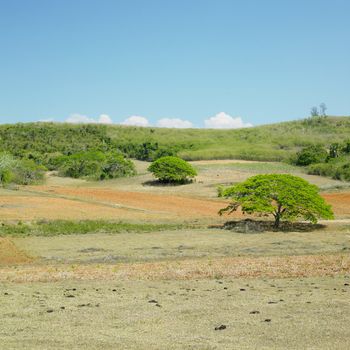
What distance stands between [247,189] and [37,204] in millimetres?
22337

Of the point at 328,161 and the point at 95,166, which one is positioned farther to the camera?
the point at 95,166

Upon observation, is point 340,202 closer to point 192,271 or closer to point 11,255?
point 11,255

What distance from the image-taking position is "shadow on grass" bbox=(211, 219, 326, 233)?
134 feet

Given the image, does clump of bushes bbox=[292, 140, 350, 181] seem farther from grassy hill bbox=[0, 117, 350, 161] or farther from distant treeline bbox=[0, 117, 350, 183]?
grassy hill bbox=[0, 117, 350, 161]

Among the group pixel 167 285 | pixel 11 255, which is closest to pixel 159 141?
pixel 11 255

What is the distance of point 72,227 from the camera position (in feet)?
134

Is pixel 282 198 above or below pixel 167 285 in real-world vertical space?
above

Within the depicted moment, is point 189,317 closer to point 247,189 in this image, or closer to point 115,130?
point 247,189

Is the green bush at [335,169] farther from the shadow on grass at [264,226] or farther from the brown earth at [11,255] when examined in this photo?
the brown earth at [11,255]

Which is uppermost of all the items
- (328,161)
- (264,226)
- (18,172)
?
(328,161)

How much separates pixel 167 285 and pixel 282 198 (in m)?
25.8

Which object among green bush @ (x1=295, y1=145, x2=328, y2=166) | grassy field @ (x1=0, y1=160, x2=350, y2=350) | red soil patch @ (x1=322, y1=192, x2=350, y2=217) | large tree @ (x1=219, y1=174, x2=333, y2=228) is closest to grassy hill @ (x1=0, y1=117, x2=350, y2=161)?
green bush @ (x1=295, y1=145, x2=328, y2=166)

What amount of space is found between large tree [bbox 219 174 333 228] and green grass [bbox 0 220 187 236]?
6158 millimetres

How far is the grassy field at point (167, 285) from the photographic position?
11594mm
